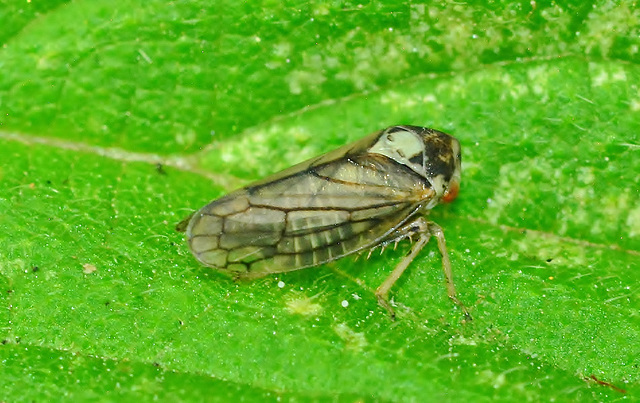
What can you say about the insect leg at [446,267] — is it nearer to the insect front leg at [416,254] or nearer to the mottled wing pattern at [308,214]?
the insect front leg at [416,254]

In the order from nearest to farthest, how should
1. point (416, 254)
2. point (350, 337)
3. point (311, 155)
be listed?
point (350, 337), point (416, 254), point (311, 155)

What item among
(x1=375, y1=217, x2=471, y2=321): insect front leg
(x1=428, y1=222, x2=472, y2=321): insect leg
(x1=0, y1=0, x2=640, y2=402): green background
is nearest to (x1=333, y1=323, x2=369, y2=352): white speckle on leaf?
(x1=0, y1=0, x2=640, y2=402): green background

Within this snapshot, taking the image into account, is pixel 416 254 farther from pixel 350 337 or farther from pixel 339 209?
pixel 350 337

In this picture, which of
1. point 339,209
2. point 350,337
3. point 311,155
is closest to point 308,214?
point 339,209

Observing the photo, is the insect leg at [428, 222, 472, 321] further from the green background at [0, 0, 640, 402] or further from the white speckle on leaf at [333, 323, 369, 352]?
the white speckle on leaf at [333, 323, 369, 352]

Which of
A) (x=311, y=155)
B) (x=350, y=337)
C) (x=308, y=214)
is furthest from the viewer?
(x=311, y=155)

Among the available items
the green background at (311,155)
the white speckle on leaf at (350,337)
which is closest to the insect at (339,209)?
the green background at (311,155)
